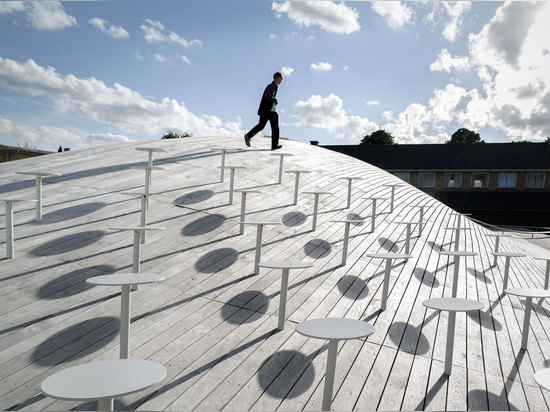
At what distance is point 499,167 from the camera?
2495 cm

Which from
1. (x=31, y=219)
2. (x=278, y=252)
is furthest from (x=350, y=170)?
(x=31, y=219)

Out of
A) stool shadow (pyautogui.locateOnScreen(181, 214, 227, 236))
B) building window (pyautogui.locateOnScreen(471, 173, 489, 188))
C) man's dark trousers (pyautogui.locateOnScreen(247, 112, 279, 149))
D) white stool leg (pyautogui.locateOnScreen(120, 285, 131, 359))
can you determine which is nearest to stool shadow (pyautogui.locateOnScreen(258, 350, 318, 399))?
white stool leg (pyautogui.locateOnScreen(120, 285, 131, 359))

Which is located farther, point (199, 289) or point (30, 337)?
point (199, 289)

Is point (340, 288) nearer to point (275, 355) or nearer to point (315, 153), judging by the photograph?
point (275, 355)

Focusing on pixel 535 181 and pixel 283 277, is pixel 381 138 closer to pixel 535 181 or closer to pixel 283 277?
pixel 535 181

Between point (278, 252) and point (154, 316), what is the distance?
2.12 metres

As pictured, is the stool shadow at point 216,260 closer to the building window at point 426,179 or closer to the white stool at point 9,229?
the white stool at point 9,229

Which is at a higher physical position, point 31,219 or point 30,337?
point 31,219

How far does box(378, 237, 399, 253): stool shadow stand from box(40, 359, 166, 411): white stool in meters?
5.09

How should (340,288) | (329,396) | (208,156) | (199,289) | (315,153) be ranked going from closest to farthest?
(329,396) < (199,289) < (340,288) < (208,156) < (315,153)

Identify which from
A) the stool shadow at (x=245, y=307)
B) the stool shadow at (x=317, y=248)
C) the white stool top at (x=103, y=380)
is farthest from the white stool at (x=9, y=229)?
the stool shadow at (x=317, y=248)

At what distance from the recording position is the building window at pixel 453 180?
86.2 feet

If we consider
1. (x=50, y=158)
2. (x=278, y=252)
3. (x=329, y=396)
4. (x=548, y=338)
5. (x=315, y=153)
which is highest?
(x=315, y=153)

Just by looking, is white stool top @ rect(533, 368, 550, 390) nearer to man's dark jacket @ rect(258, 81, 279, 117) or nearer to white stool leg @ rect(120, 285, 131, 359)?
white stool leg @ rect(120, 285, 131, 359)
